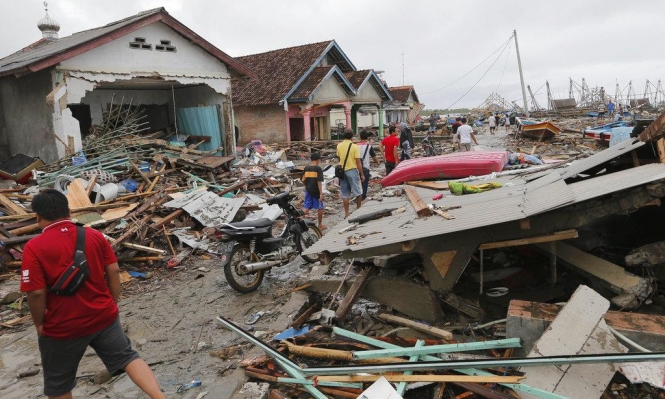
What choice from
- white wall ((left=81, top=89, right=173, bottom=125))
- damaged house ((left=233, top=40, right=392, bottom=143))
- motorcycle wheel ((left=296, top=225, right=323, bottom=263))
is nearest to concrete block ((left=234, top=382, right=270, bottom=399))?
motorcycle wheel ((left=296, top=225, right=323, bottom=263))

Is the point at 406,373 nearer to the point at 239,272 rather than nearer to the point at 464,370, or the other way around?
the point at 464,370

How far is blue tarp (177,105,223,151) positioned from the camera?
52.1 ft

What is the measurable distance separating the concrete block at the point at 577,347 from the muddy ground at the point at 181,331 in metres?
2.35

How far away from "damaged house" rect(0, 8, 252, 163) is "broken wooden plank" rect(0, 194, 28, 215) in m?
3.18

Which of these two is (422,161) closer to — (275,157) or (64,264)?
(64,264)

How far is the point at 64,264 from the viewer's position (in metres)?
2.83

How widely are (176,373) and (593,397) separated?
11.5 feet

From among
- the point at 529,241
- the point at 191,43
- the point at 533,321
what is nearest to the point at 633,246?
the point at 529,241

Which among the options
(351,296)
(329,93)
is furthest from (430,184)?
(329,93)

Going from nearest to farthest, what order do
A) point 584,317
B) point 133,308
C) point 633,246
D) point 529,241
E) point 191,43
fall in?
point 584,317
point 529,241
point 633,246
point 133,308
point 191,43

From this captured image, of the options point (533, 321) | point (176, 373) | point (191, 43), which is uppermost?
point (191, 43)

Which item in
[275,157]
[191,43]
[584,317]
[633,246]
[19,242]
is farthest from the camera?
[275,157]

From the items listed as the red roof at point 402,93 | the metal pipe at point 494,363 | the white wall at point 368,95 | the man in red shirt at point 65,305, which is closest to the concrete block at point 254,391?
the metal pipe at point 494,363

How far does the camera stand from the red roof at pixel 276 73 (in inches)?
882
